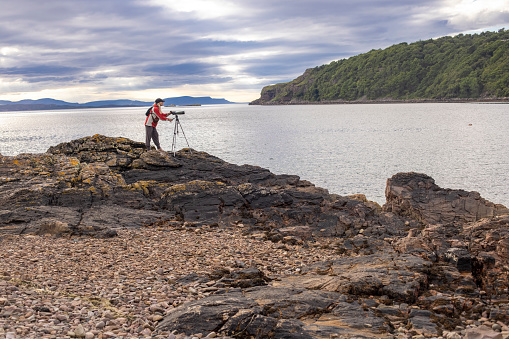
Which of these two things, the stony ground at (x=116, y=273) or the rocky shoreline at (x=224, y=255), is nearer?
the stony ground at (x=116, y=273)

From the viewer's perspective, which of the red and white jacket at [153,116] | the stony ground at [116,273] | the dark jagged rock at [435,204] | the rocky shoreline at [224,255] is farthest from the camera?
the red and white jacket at [153,116]

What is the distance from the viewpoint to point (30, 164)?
61.9 feet

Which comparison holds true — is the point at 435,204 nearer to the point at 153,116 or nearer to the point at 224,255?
the point at 224,255

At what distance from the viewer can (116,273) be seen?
1081 centimetres

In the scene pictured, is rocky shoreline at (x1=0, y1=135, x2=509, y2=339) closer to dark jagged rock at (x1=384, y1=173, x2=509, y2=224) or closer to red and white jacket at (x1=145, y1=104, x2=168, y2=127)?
dark jagged rock at (x1=384, y1=173, x2=509, y2=224)

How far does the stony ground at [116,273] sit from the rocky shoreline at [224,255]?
0.13 feet

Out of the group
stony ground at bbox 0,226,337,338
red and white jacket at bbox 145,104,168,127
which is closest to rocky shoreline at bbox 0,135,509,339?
stony ground at bbox 0,226,337,338

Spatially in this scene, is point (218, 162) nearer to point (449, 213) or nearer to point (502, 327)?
point (449, 213)

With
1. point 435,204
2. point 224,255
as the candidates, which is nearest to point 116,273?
point 224,255

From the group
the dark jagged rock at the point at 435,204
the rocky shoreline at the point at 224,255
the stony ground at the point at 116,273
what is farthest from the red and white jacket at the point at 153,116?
the dark jagged rock at the point at 435,204

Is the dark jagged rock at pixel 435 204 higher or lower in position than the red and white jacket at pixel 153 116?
lower

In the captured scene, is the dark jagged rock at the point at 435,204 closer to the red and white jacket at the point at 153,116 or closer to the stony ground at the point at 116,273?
the stony ground at the point at 116,273

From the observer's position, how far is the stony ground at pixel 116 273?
770 centimetres

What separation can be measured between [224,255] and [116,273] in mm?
3460
